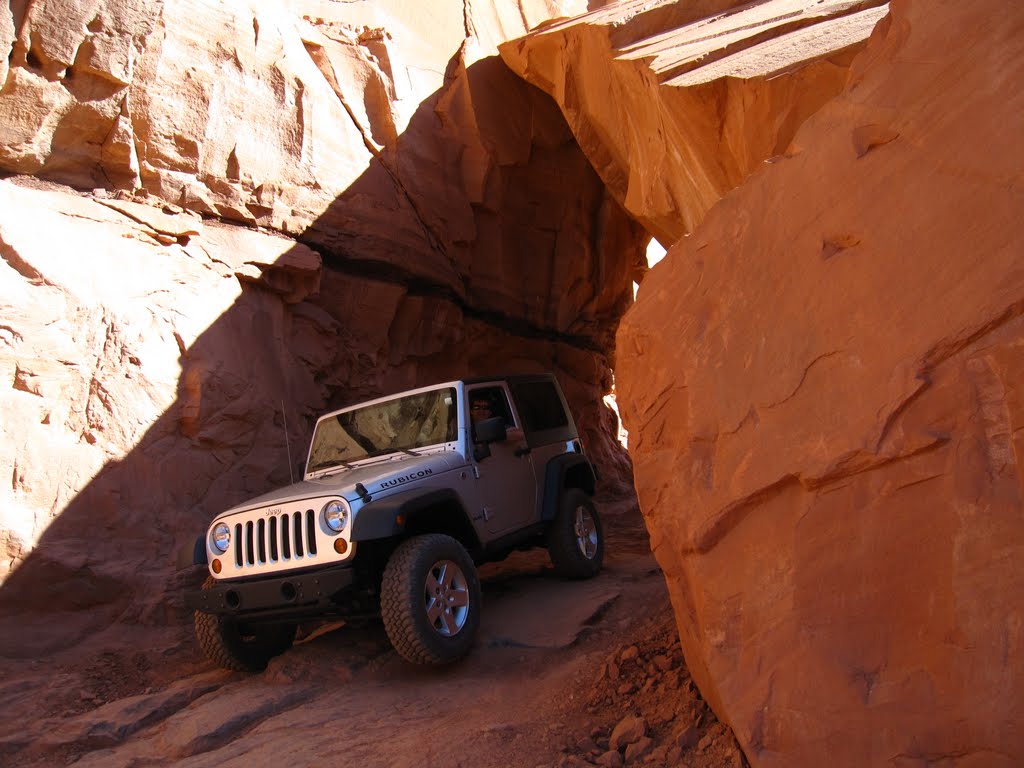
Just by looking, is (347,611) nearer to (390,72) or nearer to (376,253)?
(376,253)

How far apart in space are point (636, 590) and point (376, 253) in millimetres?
5508

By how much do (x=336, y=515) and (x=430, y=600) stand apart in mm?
746

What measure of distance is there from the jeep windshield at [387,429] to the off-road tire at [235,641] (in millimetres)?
1307

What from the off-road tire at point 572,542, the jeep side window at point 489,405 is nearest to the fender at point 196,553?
the jeep side window at point 489,405

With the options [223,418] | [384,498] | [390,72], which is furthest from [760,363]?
[390,72]

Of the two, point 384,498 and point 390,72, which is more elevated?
point 390,72

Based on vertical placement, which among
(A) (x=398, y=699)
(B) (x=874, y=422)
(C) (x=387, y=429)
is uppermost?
(C) (x=387, y=429)

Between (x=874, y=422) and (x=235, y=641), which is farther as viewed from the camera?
(x=235, y=641)

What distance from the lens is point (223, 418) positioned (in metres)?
7.88

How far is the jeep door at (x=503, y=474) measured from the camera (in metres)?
6.11

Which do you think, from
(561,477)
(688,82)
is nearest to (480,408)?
(561,477)

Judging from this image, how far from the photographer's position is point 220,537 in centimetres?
540

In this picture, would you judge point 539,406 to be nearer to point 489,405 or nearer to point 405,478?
point 489,405

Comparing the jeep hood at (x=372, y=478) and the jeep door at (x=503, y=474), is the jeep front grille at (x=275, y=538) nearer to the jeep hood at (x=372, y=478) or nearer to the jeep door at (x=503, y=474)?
the jeep hood at (x=372, y=478)
